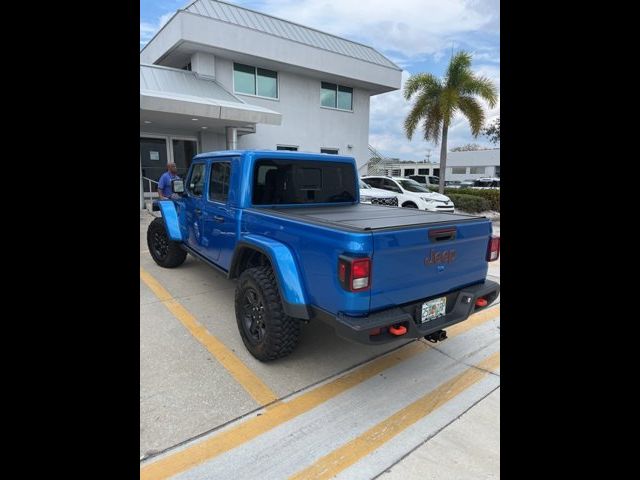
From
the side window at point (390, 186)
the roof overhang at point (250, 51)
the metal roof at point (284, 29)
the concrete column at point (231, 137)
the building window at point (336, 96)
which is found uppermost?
the metal roof at point (284, 29)

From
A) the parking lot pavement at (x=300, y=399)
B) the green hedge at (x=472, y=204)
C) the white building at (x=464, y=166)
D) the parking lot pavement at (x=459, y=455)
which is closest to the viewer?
the parking lot pavement at (x=459, y=455)

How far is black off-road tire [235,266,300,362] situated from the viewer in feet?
10.1

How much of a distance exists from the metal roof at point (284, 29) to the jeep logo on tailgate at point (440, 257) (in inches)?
553

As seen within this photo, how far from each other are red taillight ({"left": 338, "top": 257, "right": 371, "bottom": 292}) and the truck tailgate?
59mm

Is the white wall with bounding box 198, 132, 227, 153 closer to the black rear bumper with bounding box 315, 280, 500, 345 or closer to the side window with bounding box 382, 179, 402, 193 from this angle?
the side window with bounding box 382, 179, 402, 193

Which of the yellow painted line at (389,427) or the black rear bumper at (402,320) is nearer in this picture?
the yellow painted line at (389,427)

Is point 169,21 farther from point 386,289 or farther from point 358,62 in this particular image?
point 386,289

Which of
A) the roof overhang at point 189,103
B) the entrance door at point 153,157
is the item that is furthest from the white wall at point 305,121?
the entrance door at point 153,157

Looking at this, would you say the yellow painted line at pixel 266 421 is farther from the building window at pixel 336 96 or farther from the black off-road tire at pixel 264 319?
the building window at pixel 336 96

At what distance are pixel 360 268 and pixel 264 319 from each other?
110 centimetres

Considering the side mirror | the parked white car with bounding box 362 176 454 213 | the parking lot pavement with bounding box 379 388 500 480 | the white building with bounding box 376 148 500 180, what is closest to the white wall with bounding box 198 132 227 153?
the parked white car with bounding box 362 176 454 213

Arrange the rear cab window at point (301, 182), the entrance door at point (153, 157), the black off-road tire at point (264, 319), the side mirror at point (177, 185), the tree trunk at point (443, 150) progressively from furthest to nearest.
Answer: the tree trunk at point (443, 150)
the entrance door at point (153, 157)
the side mirror at point (177, 185)
the rear cab window at point (301, 182)
the black off-road tire at point (264, 319)

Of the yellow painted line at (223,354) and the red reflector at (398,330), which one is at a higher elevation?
the red reflector at (398,330)

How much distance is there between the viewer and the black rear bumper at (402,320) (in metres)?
2.48
